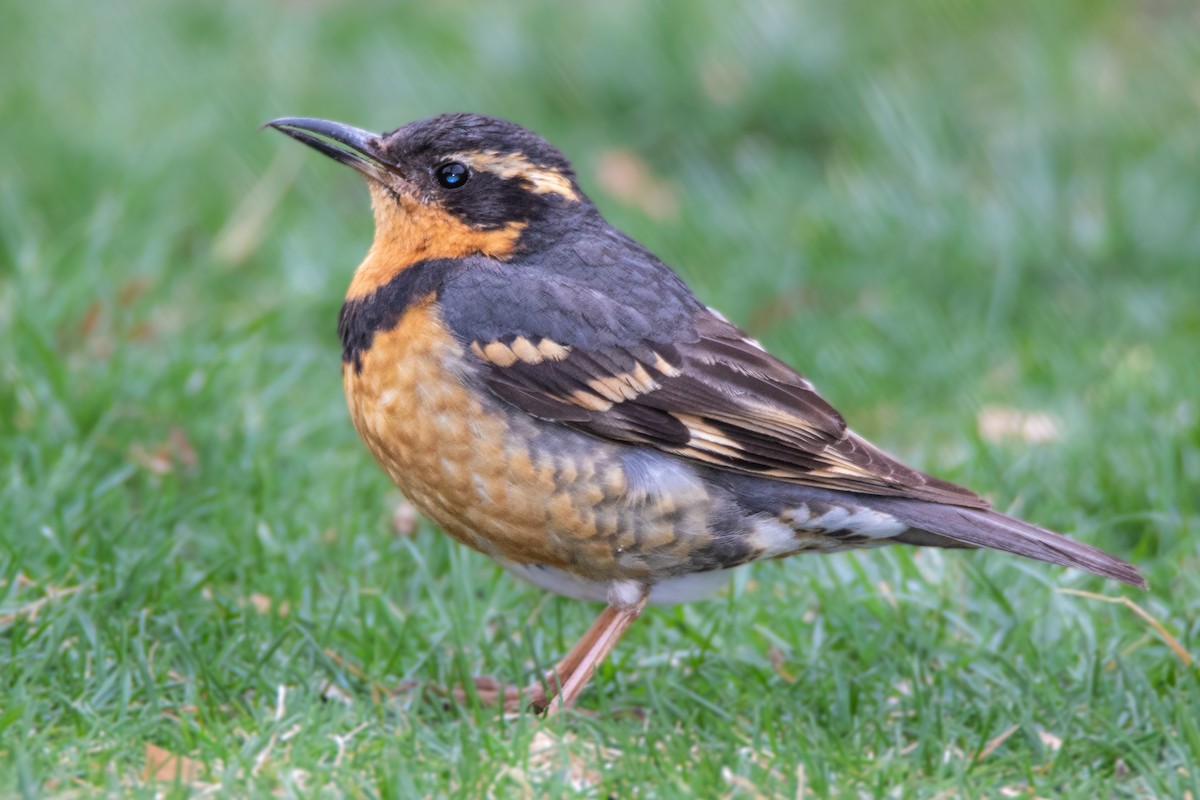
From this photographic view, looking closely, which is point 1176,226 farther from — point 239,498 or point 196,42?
point 196,42

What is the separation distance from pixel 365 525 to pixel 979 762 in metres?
2.62

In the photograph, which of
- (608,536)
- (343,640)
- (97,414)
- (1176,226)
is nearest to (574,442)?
(608,536)

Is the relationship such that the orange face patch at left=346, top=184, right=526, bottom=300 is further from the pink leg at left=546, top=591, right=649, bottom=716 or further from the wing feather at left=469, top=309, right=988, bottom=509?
the pink leg at left=546, top=591, right=649, bottom=716

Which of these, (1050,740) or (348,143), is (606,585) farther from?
(348,143)

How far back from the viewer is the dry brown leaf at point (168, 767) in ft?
15.1

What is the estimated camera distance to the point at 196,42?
36.7 ft

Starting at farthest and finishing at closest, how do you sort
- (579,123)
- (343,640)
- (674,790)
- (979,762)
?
(579,123) < (343,640) < (979,762) < (674,790)

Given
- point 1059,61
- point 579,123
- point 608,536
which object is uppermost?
point 1059,61

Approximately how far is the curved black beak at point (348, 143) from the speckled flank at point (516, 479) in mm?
702

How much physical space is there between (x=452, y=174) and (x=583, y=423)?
1.10 metres

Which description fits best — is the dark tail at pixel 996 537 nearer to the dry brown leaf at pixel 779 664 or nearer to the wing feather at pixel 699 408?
the wing feather at pixel 699 408

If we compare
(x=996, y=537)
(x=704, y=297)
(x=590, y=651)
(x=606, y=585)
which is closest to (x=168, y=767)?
(x=590, y=651)

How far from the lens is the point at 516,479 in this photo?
5.28 m

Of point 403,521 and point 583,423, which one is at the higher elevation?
point 583,423
